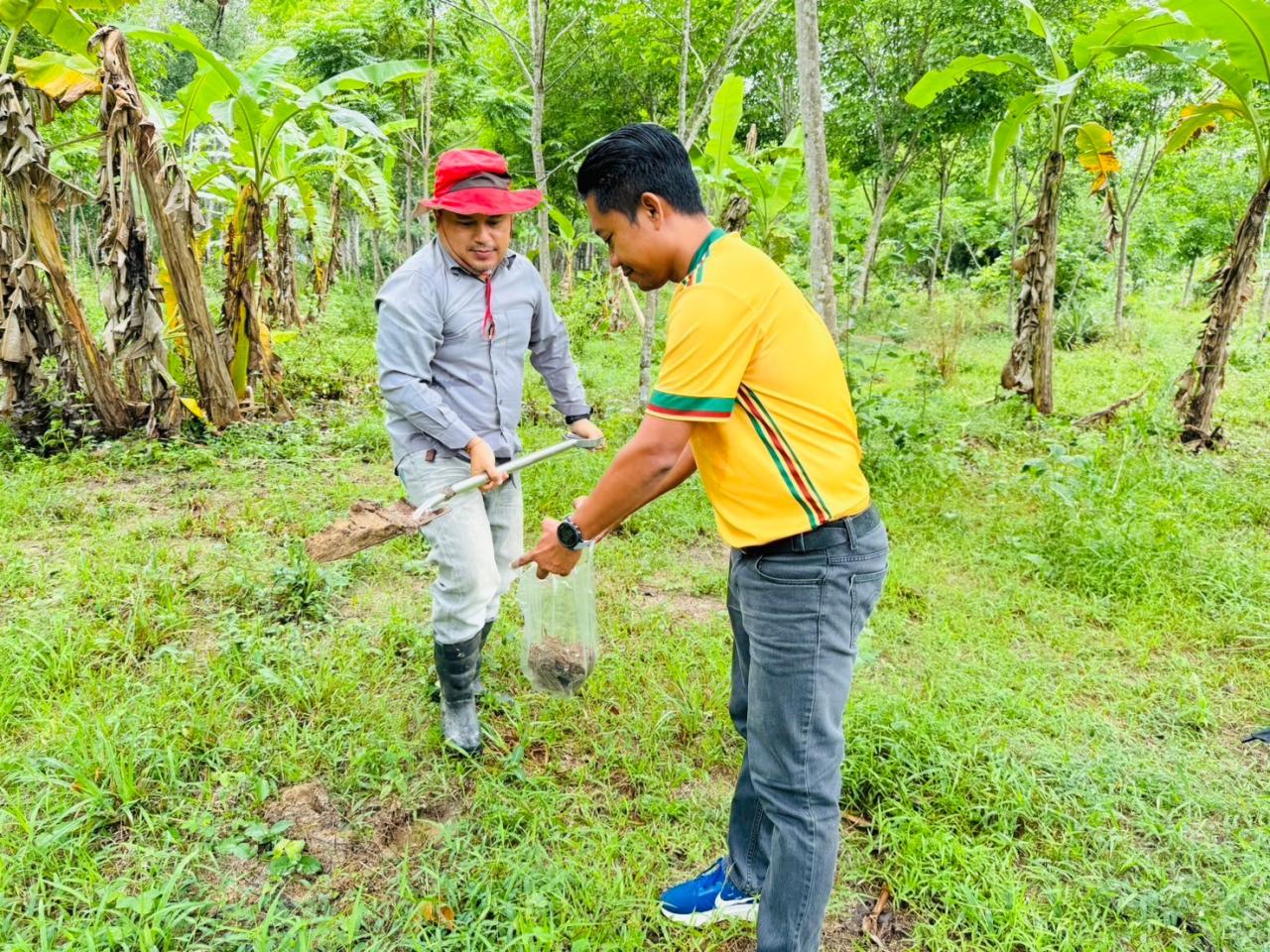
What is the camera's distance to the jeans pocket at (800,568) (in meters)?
1.42

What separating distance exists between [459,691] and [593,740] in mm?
492

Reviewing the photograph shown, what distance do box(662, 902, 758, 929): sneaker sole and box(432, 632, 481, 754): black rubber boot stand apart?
88cm

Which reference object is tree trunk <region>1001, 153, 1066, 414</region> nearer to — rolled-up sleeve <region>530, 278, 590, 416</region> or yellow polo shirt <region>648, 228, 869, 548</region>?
rolled-up sleeve <region>530, 278, 590, 416</region>

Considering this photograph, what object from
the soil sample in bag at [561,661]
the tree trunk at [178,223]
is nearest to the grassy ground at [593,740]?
the soil sample in bag at [561,661]

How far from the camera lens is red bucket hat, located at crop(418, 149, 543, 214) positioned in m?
2.11

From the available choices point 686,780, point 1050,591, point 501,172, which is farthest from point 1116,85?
point 686,780

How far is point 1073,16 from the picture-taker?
818 centimetres

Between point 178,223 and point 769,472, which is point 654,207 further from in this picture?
point 178,223

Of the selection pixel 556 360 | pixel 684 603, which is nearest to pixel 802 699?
pixel 556 360

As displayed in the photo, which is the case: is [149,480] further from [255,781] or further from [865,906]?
[865,906]

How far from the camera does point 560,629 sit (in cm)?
246

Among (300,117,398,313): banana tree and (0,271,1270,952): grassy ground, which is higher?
(300,117,398,313): banana tree

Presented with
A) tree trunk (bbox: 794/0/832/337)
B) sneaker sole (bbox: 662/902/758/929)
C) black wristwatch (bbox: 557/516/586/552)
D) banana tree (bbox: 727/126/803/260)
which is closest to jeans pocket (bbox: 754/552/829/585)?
black wristwatch (bbox: 557/516/586/552)

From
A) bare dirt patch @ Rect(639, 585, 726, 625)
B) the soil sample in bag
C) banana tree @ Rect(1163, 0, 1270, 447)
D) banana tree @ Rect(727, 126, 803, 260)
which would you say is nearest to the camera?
the soil sample in bag
